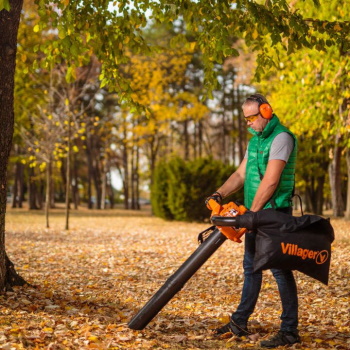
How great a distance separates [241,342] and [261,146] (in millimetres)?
1660

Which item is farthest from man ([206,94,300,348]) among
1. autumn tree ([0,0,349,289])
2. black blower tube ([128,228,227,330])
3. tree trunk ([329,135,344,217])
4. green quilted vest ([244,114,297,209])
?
tree trunk ([329,135,344,217])

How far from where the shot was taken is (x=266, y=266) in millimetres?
3814

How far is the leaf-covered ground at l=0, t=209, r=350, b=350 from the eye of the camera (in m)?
4.30

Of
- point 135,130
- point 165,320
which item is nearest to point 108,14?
point 165,320

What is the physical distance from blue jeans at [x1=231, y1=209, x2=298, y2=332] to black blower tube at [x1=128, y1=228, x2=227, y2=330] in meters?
0.26

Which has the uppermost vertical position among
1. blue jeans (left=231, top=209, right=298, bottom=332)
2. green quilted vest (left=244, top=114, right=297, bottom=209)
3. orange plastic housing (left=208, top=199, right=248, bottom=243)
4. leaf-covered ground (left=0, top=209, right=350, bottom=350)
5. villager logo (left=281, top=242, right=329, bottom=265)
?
green quilted vest (left=244, top=114, right=297, bottom=209)

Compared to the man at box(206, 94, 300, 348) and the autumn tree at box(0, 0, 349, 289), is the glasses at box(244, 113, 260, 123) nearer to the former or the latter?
the man at box(206, 94, 300, 348)

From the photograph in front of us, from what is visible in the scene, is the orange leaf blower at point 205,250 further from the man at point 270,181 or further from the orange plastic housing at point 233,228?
the man at point 270,181

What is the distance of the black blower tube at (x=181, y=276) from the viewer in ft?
13.6

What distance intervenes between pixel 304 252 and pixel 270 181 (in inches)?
23.0

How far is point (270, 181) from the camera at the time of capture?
3924 mm

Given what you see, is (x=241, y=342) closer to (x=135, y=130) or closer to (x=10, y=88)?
(x=10, y=88)

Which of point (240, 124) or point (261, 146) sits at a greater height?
point (240, 124)

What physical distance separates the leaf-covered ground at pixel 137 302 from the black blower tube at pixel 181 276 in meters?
0.15
